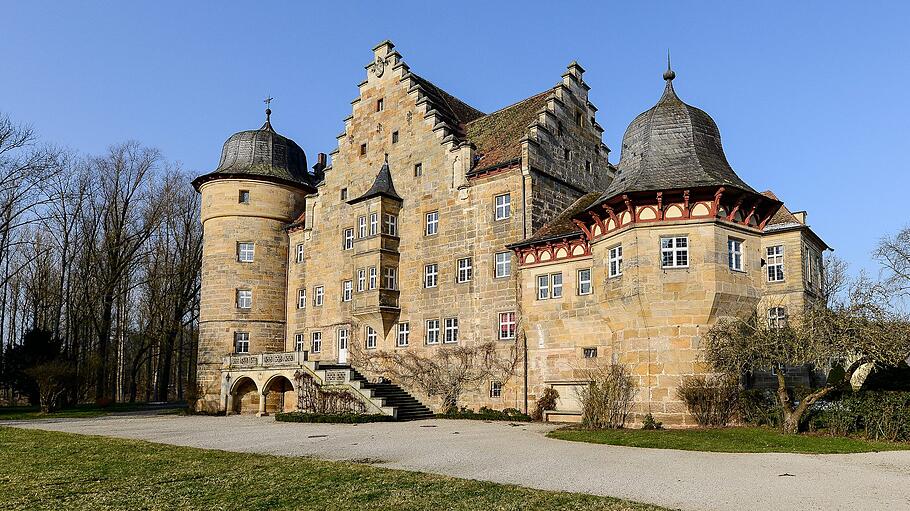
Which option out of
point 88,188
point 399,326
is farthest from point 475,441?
point 88,188

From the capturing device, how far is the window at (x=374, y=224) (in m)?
31.7

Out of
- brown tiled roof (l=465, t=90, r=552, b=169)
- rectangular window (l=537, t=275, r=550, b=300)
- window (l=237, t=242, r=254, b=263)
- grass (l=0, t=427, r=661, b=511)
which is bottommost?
grass (l=0, t=427, r=661, b=511)

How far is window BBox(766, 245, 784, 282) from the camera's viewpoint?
26156mm

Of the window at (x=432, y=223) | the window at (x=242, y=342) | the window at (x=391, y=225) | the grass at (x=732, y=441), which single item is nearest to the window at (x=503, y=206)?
the window at (x=432, y=223)

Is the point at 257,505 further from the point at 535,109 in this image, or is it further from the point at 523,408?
the point at 535,109

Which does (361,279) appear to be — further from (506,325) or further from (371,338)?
(506,325)

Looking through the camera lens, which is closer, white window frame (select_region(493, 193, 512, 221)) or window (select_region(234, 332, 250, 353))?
white window frame (select_region(493, 193, 512, 221))

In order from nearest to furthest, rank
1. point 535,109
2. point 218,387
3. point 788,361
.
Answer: point 788,361 → point 535,109 → point 218,387

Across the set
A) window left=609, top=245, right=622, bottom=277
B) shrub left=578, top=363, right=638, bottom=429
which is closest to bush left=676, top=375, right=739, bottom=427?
shrub left=578, top=363, right=638, bottom=429

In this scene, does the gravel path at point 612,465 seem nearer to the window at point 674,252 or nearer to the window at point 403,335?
the window at point 674,252

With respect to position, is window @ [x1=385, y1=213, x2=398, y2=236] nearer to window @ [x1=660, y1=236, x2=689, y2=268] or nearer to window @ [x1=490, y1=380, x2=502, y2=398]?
window @ [x1=490, y1=380, x2=502, y2=398]

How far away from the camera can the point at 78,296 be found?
46.4 metres

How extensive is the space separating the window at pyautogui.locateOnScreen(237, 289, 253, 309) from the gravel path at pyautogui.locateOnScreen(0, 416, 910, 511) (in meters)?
15.3

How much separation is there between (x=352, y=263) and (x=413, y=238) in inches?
149
